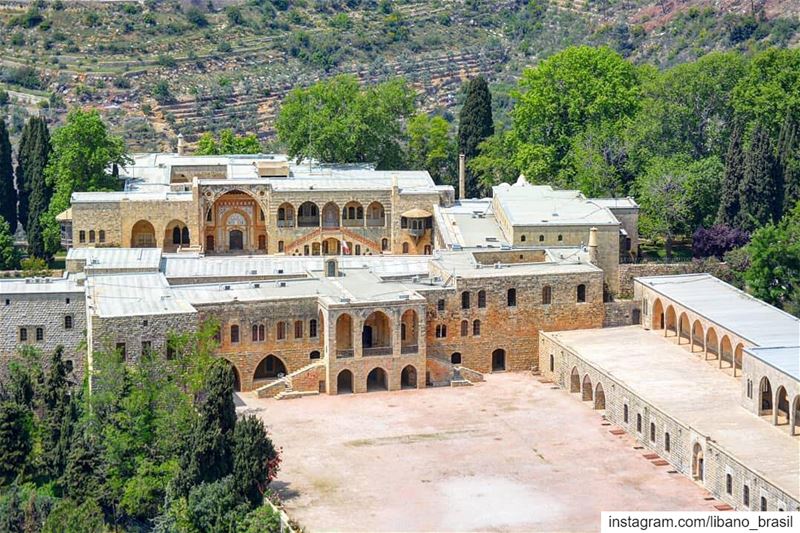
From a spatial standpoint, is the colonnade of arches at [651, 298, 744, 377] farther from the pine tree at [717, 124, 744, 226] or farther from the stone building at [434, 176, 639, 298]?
the pine tree at [717, 124, 744, 226]

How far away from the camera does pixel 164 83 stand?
495ft

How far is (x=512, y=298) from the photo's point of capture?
89812 mm

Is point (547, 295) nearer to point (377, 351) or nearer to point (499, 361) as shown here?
point (499, 361)

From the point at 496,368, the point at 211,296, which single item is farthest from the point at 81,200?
the point at 496,368

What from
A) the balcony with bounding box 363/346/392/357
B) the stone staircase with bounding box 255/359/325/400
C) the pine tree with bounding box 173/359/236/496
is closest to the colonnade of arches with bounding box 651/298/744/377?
the balcony with bounding box 363/346/392/357

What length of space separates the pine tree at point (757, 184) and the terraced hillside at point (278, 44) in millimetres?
44884

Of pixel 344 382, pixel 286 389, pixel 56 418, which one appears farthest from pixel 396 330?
pixel 56 418

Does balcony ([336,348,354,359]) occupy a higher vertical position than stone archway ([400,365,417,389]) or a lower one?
higher

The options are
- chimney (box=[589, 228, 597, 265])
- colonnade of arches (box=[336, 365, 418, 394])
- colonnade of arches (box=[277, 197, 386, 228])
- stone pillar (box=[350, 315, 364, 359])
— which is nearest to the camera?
stone pillar (box=[350, 315, 364, 359])

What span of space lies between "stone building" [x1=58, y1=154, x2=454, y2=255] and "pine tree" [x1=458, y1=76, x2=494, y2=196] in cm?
1283

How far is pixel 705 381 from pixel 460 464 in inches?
496

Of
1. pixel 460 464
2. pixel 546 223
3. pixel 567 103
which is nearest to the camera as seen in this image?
pixel 460 464

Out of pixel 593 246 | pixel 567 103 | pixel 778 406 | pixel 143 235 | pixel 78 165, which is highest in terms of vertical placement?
pixel 567 103

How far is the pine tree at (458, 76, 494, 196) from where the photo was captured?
380 feet
